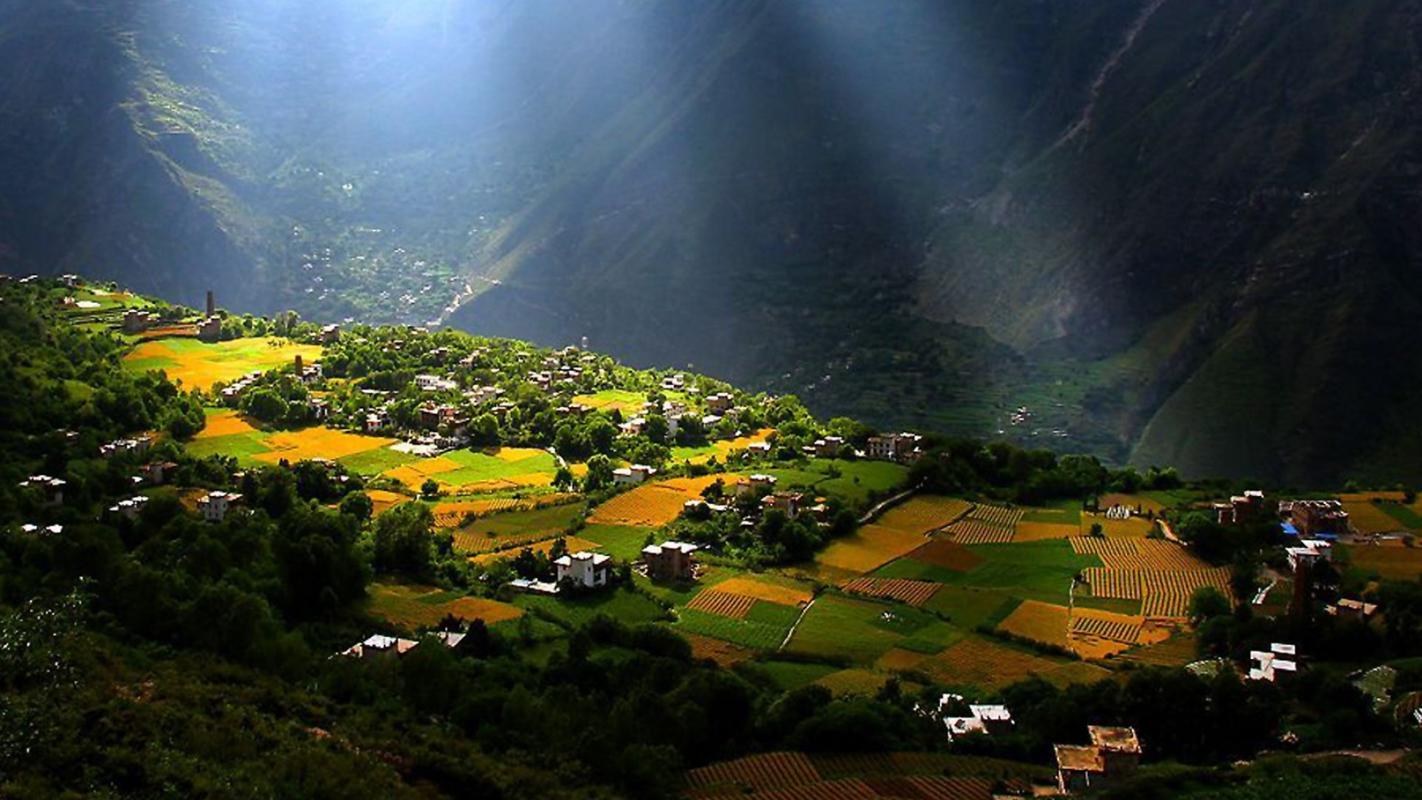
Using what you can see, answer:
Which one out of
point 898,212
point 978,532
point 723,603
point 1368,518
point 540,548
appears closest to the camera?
point 723,603

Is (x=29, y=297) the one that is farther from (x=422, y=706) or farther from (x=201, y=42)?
(x=201, y=42)

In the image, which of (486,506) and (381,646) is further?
(486,506)

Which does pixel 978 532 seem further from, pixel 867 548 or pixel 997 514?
pixel 867 548

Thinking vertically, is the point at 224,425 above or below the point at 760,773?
above

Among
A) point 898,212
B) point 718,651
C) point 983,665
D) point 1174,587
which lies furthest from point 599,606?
point 898,212

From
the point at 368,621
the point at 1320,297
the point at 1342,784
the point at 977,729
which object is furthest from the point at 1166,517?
the point at 1320,297

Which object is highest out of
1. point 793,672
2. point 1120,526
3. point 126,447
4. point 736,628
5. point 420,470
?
point 126,447

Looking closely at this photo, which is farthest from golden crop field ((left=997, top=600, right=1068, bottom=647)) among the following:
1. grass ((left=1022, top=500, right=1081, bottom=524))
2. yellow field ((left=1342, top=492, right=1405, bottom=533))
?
yellow field ((left=1342, top=492, right=1405, bottom=533))

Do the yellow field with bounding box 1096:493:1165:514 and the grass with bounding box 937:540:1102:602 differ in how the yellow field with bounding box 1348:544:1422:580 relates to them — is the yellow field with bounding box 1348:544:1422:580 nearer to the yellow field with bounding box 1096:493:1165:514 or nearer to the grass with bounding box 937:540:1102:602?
the grass with bounding box 937:540:1102:602
